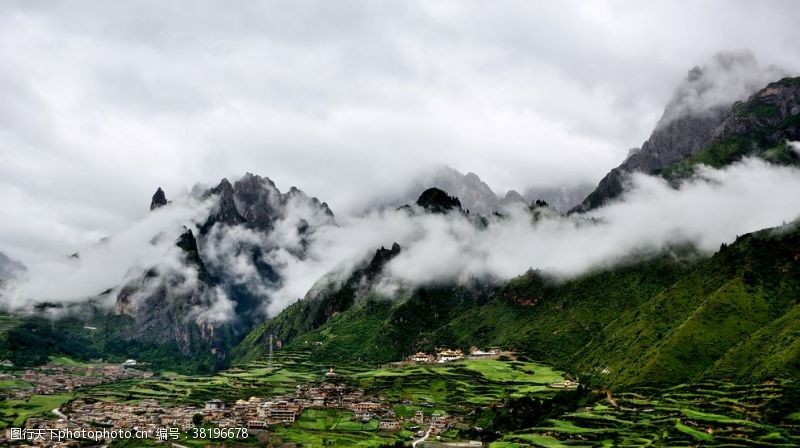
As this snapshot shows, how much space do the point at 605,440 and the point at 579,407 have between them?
4029 cm

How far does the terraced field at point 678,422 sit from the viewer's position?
145750 millimetres

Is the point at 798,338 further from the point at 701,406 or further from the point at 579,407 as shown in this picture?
the point at 579,407

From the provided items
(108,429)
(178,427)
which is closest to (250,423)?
(178,427)

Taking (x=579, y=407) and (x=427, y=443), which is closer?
(x=427, y=443)

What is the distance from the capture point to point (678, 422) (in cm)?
15750

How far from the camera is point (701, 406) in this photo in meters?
168

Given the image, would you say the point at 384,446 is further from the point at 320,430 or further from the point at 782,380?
the point at 782,380

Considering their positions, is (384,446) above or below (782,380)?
below

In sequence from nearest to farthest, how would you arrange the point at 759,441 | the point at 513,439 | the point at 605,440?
the point at 759,441
the point at 605,440
the point at 513,439

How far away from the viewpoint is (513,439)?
6506 inches

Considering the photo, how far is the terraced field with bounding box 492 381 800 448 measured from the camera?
145750 mm

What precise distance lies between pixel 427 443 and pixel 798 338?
10898 centimetres

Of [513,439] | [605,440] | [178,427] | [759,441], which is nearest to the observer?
[759,441]

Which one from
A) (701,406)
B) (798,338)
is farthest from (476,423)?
(798,338)
